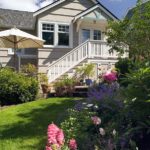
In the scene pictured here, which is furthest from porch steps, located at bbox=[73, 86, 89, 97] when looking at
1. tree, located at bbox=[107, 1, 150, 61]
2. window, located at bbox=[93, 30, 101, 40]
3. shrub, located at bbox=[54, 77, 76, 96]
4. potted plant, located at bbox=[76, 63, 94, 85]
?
window, located at bbox=[93, 30, 101, 40]

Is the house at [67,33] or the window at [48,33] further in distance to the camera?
the window at [48,33]

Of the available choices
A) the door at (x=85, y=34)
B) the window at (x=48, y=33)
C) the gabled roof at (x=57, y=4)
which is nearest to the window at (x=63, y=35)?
the window at (x=48, y=33)

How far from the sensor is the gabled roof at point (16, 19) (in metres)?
26.2

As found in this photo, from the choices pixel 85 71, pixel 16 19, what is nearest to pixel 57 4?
pixel 16 19

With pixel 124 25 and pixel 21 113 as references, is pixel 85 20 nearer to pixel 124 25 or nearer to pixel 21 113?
pixel 124 25

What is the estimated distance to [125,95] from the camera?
5418 millimetres

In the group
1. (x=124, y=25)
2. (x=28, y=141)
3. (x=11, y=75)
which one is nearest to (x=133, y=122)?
(x=28, y=141)

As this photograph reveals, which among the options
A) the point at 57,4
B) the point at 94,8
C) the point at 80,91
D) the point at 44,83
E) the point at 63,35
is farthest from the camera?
the point at 94,8

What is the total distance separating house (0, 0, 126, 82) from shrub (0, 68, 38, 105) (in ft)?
24.3

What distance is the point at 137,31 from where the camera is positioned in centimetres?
1267

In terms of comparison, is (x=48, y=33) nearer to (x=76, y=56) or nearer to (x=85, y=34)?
(x=85, y=34)

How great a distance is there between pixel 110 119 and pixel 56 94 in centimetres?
1163

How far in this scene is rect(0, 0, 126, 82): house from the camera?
23.3 meters

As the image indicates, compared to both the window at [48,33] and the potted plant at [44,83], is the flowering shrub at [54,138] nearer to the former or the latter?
the potted plant at [44,83]
